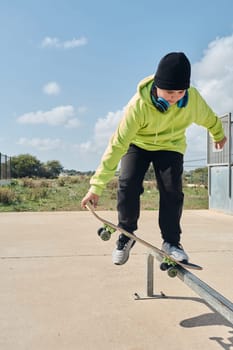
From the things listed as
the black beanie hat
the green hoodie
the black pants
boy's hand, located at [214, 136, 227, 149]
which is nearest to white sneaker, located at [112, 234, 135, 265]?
the black pants

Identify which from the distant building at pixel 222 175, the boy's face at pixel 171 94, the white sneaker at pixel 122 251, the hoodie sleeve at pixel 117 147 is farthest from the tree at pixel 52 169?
the boy's face at pixel 171 94

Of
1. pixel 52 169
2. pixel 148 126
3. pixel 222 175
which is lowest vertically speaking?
pixel 222 175

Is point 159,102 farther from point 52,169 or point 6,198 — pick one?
point 52,169

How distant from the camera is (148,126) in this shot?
9.25 feet

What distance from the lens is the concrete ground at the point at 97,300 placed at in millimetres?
2412

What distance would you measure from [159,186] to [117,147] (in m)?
0.49

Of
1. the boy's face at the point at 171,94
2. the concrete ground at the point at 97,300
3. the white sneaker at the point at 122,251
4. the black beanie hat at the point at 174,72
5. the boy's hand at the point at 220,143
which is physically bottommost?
the concrete ground at the point at 97,300

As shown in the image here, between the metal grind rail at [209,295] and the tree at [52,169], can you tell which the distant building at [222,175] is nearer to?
the metal grind rail at [209,295]

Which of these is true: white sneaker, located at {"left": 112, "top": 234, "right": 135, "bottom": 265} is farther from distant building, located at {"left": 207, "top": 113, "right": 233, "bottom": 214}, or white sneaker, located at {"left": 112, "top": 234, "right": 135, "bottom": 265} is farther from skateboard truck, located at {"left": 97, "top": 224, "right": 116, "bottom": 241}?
distant building, located at {"left": 207, "top": 113, "right": 233, "bottom": 214}

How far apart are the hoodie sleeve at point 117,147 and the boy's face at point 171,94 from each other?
21cm

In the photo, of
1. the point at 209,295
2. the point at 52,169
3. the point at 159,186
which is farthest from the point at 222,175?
the point at 52,169

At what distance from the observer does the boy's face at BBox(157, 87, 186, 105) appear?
2.60m

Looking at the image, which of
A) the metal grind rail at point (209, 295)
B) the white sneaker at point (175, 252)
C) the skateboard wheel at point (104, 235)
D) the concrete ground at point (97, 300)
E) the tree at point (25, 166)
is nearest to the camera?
the metal grind rail at point (209, 295)

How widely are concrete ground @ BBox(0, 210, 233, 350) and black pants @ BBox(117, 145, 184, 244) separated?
0.58 m
